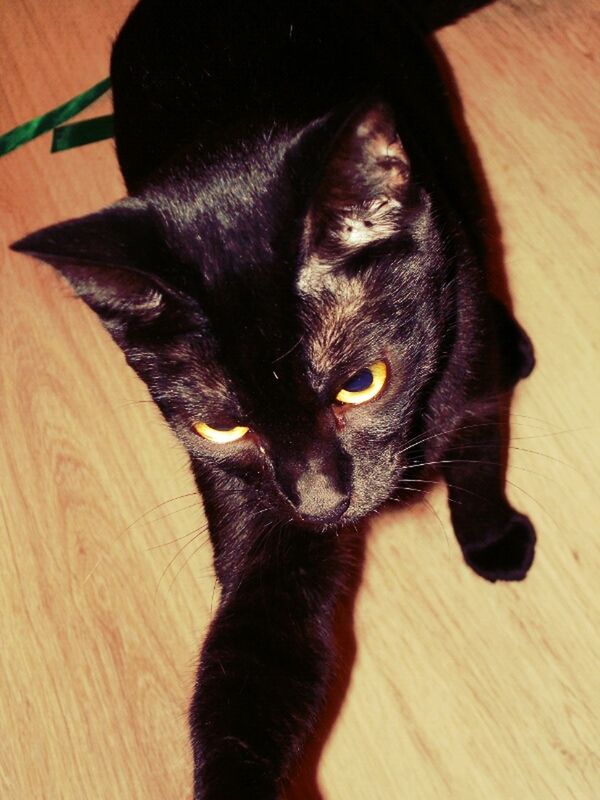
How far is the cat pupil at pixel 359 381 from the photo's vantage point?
74 centimetres

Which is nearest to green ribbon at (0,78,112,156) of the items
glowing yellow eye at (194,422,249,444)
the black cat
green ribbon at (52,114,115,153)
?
green ribbon at (52,114,115,153)

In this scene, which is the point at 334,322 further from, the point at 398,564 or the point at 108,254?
the point at 398,564

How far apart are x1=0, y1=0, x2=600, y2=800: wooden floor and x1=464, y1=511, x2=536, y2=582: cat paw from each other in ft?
0.09

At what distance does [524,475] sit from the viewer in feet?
3.66

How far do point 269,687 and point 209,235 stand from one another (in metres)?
0.53

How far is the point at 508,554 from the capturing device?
3.41ft

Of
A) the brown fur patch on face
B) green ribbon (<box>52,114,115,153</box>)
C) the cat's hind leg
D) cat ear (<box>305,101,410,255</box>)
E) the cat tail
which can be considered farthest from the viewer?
green ribbon (<box>52,114,115,153</box>)

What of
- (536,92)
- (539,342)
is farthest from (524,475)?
(536,92)

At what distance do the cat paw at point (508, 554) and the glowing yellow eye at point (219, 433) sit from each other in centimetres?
46

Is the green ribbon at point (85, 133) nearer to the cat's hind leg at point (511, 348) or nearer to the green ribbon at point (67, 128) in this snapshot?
the green ribbon at point (67, 128)

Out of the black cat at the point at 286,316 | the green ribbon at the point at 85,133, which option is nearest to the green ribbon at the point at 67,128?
the green ribbon at the point at 85,133

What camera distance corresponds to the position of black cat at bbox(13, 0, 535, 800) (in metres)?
0.69

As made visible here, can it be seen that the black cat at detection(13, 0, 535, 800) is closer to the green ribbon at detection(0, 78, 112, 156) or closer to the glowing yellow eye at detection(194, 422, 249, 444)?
the glowing yellow eye at detection(194, 422, 249, 444)

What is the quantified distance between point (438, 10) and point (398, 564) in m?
1.06
